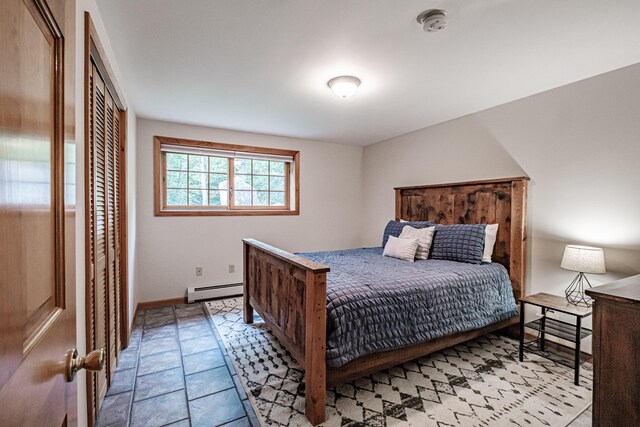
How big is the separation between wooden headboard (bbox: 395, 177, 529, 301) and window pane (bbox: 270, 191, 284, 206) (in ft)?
6.39

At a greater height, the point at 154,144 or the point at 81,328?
the point at 154,144

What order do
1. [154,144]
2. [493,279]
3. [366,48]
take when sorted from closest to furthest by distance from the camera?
[366,48] → [493,279] → [154,144]

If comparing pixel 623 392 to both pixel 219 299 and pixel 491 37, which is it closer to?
pixel 491 37

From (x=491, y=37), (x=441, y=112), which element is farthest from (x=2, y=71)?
(x=441, y=112)

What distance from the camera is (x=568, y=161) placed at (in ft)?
8.45

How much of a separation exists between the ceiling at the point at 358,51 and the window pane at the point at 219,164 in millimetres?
939

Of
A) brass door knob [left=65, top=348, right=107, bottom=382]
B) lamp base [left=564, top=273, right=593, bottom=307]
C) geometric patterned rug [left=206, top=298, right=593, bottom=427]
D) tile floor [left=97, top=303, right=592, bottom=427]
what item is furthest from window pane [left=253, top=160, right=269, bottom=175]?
brass door knob [left=65, top=348, right=107, bottom=382]

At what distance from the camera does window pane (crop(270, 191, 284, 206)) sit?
4501 mm

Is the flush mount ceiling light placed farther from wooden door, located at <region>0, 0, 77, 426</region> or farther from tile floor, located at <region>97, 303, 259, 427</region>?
tile floor, located at <region>97, 303, 259, 427</region>

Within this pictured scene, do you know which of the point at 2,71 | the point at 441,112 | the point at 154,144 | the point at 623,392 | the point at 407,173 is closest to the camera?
the point at 2,71

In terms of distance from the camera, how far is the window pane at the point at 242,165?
13.7 ft

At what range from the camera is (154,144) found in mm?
3615

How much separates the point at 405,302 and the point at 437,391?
0.62 meters

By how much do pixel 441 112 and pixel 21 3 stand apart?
344cm
